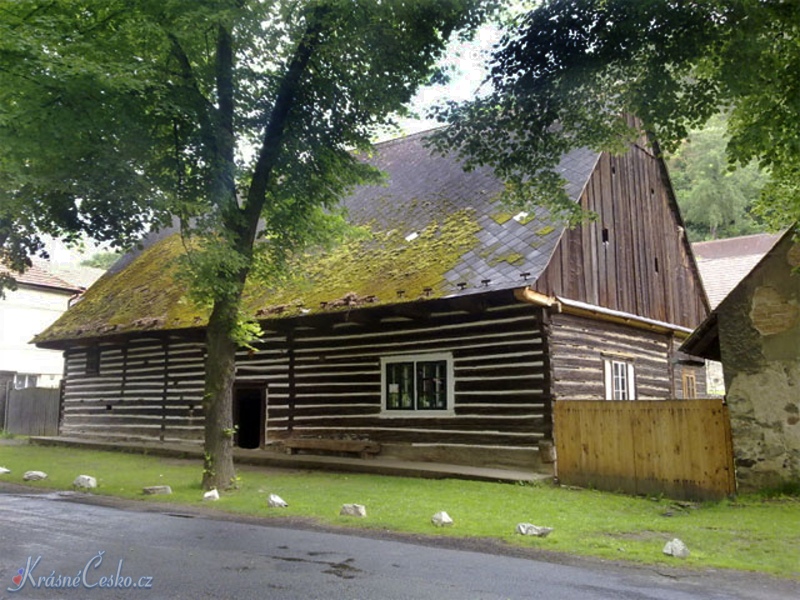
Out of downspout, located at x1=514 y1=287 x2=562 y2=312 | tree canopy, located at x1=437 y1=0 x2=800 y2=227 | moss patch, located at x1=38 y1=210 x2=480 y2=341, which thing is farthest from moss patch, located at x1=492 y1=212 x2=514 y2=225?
tree canopy, located at x1=437 y1=0 x2=800 y2=227

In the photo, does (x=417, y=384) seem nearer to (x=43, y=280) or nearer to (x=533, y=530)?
(x=533, y=530)

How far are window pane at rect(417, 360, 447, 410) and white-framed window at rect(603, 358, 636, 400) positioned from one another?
12.3 ft

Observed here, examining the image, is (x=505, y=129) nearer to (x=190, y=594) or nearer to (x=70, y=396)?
(x=190, y=594)

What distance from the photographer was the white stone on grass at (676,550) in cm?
668

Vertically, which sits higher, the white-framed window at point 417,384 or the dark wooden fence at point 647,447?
the white-framed window at point 417,384

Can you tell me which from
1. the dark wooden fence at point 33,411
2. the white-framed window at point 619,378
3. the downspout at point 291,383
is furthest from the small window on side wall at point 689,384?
the dark wooden fence at point 33,411

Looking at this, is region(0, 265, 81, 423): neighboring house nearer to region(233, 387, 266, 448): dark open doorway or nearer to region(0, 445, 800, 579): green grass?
region(233, 387, 266, 448): dark open doorway

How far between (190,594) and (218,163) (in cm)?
738

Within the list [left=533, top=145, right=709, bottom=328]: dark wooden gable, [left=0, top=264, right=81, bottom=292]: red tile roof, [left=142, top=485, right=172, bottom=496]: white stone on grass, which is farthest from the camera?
[left=0, top=264, right=81, bottom=292]: red tile roof

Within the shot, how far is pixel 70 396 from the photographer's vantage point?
77.0ft

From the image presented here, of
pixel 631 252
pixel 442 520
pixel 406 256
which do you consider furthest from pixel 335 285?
pixel 442 520

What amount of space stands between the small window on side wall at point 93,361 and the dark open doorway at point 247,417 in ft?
19.5

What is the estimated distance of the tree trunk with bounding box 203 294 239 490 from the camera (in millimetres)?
10992

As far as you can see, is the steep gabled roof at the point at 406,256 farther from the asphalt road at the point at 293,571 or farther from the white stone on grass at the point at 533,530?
the asphalt road at the point at 293,571
